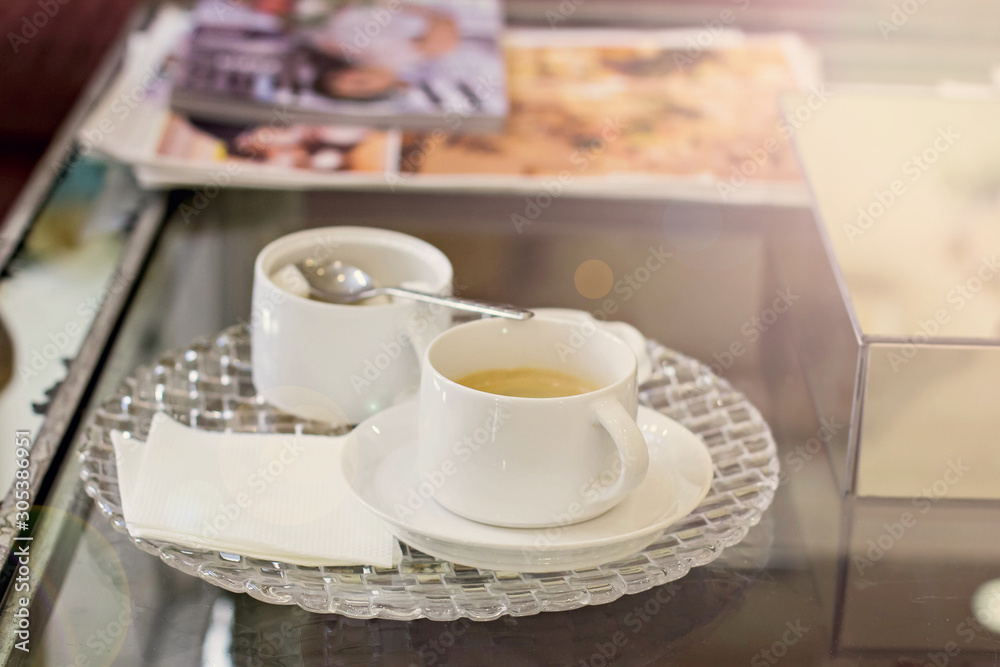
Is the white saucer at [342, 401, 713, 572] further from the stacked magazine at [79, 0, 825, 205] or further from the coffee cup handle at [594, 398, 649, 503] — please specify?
the stacked magazine at [79, 0, 825, 205]

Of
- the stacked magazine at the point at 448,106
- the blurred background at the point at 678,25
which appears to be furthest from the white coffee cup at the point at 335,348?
the blurred background at the point at 678,25

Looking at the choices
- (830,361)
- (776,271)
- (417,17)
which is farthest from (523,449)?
(417,17)

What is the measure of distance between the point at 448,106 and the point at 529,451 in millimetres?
515

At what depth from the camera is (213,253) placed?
2.14 feet

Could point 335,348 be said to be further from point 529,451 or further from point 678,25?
point 678,25

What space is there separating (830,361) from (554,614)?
214mm

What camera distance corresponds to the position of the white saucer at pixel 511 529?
0.37 metres

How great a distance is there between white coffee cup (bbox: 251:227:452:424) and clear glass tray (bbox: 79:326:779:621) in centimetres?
1

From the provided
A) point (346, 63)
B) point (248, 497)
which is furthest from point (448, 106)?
point (248, 497)

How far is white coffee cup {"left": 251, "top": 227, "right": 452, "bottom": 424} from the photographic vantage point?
1.51 feet

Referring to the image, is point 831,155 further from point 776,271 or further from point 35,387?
point 35,387

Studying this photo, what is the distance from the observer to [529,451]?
368mm

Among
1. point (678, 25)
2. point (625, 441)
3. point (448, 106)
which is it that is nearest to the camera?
point (625, 441)

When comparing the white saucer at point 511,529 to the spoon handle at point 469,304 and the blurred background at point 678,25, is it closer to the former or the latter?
the spoon handle at point 469,304
